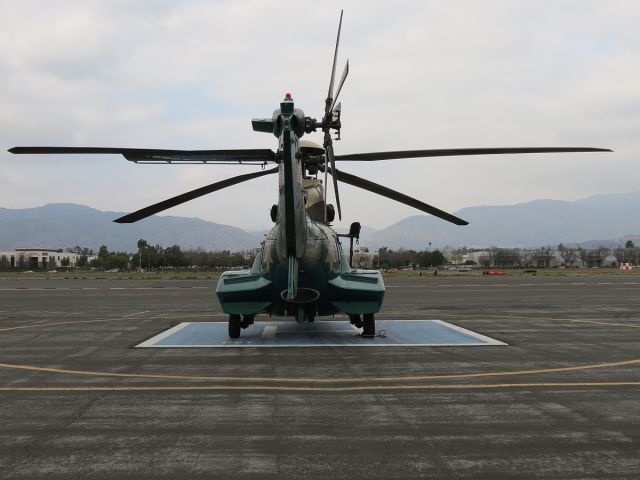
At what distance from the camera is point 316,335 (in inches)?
679

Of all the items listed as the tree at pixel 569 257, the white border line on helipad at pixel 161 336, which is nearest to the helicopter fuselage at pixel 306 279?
the white border line on helipad at pixel 161 336

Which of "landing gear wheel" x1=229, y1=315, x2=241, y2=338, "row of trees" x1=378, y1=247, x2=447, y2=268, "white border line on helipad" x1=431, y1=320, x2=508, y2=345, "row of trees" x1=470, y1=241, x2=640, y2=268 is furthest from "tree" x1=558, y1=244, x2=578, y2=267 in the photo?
"landing gear wheel" x1=229, y1=315, x2=241, y2=338

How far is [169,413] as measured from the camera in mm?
8016

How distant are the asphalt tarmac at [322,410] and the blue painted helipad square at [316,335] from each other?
90 centimetres

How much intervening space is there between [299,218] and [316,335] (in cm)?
569

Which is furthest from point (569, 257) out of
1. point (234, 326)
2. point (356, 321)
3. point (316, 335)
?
point (234, 326)

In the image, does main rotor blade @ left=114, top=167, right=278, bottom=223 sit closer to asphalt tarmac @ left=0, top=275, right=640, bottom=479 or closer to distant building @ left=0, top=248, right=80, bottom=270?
asphalt tarmac @ left=0, top=275, right=640, bottom=479

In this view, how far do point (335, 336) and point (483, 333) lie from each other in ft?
15.1

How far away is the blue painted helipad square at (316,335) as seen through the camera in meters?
15.2

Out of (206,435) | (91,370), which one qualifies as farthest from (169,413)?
(91,370)

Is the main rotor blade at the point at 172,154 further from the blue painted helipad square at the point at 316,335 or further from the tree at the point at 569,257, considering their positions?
the tree at the point at 569,257

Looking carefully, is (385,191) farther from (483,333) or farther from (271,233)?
(483,333)

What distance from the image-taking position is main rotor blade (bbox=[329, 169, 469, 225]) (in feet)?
45.4

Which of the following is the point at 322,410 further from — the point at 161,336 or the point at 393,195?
the point at 161,336
